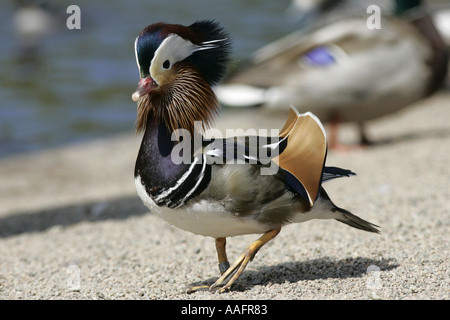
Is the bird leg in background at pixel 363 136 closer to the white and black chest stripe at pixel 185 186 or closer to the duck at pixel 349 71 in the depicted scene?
the duck at pixel 349 71

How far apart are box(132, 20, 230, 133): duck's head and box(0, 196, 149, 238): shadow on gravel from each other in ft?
8.22

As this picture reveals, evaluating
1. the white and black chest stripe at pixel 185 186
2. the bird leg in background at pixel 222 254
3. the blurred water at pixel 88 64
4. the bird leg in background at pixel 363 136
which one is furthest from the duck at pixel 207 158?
the blurred water at pixel 88 64

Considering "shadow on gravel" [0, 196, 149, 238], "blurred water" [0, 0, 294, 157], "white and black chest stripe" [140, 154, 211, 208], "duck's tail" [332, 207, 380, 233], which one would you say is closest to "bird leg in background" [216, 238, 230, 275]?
"white and black chest stripe" [140, 154, 211, 208]

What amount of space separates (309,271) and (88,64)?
38.2ft

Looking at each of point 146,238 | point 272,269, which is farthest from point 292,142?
point 146,238

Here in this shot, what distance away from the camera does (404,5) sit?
905 centimetres

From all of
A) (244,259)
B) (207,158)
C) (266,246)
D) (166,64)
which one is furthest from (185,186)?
(266,246)

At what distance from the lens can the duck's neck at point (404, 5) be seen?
355 inches

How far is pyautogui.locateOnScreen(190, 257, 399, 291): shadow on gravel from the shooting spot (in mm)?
3559

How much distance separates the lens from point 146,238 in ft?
16.0

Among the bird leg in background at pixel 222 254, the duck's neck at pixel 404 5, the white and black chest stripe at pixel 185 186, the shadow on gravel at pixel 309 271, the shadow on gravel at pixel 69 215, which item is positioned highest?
the duck's neck at pixel 404 5

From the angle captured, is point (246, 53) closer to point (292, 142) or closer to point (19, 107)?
point (19, 107)

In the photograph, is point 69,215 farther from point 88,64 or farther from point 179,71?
point 88,64

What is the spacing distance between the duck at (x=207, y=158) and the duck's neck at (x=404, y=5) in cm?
616
